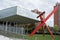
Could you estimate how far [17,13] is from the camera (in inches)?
1030

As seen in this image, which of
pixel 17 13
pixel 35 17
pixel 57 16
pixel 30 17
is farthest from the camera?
pixel 57 16

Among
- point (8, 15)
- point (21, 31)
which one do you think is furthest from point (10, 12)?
point (21, 31)

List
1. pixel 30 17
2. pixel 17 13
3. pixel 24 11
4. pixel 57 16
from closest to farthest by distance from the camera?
pixel 17 13 < pixel 24 11 < pixel 30 17 < pixel 57 16

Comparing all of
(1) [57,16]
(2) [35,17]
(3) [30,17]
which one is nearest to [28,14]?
(3) [30,17]

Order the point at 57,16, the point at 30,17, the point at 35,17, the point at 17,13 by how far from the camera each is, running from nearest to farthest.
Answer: the point at 17,13 < the point at 30,17 < the point at 35,17 < the point at 57,16

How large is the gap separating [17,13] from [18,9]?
2.79ft

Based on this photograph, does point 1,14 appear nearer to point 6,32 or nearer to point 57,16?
point 6,32

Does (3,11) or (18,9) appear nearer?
(18,9)

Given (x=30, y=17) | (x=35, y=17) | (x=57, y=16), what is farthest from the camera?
(x=57, y=16)

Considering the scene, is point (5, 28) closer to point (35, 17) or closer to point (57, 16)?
point (35, 17)

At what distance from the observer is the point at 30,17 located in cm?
3009

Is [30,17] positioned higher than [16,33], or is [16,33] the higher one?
[30,17]

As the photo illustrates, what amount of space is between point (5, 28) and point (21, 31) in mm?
3366

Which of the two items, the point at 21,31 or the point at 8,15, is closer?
the point at 8,15
